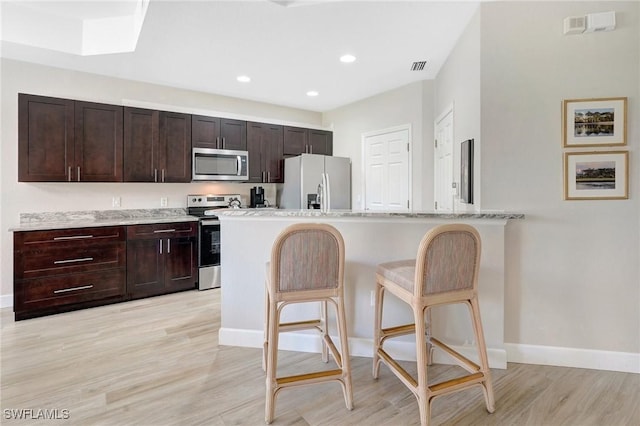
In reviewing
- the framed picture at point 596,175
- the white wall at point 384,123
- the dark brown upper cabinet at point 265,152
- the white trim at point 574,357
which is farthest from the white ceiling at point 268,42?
the white trim at point 574,357

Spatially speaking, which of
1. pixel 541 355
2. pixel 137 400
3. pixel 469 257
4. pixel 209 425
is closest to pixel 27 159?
pixel 137 400

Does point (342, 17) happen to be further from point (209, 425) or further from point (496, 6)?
point (209, 425)

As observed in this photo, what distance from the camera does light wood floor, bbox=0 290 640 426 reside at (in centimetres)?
182

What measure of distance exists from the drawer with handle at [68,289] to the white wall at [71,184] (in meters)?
0.65

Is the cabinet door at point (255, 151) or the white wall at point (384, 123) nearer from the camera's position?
the white wall at point (384, 123)

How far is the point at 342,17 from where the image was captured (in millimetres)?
2646

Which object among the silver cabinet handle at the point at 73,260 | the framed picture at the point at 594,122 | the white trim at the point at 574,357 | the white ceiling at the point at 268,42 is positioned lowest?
the white trim at the point at 574,357

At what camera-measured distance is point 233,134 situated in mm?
4730

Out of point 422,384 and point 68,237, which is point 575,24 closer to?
point 422,384

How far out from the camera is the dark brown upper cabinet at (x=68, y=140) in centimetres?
345

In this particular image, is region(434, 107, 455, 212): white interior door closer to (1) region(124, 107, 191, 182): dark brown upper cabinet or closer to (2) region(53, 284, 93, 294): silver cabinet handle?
(1) region(124, 107, 191, 182): dark brown upper cabinet

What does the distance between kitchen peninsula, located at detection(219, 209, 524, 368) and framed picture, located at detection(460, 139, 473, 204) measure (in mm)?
429

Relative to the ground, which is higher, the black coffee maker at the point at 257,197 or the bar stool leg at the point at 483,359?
the black coffee maker at the point at 257,197

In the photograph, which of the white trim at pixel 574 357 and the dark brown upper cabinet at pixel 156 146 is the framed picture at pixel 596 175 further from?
the dark brown upper cabinet at pixel 156 146
